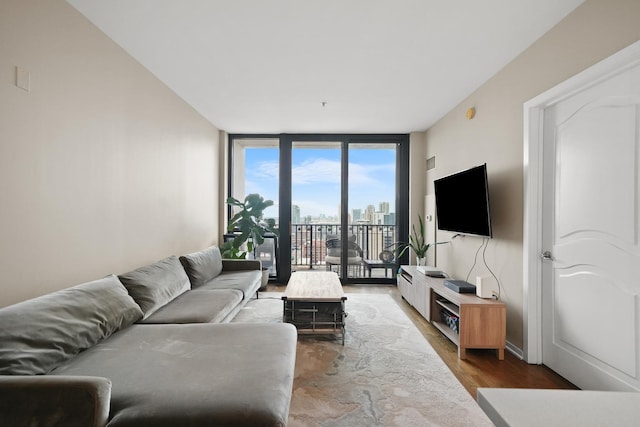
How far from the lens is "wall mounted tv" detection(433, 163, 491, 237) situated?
8.79ft

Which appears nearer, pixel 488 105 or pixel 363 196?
pixel 488 105

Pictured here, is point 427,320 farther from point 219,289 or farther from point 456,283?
point 219,289

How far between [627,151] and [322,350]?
2535mm

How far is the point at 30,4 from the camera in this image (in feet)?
5.55

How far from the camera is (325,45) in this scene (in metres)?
2.36

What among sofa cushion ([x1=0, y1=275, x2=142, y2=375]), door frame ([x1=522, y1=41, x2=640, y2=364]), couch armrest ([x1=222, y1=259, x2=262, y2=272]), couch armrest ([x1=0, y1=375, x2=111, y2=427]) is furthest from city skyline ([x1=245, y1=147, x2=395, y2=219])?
couch armrest ([x1=0, y1=375, x2=111, y2=427])

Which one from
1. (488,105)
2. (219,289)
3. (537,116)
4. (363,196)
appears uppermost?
(488,105)

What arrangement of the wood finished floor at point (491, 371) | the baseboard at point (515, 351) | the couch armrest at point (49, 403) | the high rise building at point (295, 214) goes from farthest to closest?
the high rise building at point (295, 214)
the baseboard at point (515, 351)
the wood finished floor at point (491, 371)
the couch armrest at point (49, 403)

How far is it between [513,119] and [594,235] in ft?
3.87

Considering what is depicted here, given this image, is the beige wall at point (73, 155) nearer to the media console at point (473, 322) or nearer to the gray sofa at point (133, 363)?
the gray sofa at point (133, 363)

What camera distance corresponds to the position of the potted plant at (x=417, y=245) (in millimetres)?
4352

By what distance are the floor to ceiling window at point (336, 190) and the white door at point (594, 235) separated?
2823 millimetres

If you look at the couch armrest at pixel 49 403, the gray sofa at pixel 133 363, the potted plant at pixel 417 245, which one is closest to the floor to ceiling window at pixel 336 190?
the potted plant at pixel 417 245

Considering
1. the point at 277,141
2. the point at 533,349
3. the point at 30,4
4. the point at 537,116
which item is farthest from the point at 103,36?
the point at 533,349
